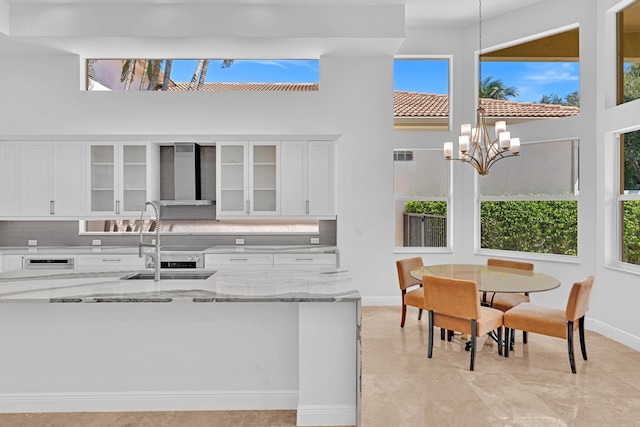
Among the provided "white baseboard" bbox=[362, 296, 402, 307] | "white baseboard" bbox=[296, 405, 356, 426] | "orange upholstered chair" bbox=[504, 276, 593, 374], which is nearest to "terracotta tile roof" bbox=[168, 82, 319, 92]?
"white baseboard" bbox=[362, 296, 402, 307]

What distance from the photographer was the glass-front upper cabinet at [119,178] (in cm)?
518

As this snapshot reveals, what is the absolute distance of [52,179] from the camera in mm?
5141

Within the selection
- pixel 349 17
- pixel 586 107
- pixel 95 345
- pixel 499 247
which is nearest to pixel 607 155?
pixel 586 107

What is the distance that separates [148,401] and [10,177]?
3.90 metres

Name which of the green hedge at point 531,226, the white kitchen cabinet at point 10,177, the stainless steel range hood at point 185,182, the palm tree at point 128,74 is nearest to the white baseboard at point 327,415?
the stainless steel range hood at point 185,182

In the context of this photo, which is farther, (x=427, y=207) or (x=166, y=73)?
(x=427, y=207)

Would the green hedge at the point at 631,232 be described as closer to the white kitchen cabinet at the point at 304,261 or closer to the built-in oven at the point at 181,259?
the white kitchen cabinet at the point at 304,261

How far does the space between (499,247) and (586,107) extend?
193 cm

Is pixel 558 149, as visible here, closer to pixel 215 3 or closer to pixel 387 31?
pixel 387 31

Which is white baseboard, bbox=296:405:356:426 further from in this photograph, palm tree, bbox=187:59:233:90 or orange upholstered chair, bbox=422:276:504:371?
palm tree, bbox=187:59:233:90

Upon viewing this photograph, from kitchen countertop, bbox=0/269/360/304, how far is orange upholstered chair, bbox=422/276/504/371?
0.94 m

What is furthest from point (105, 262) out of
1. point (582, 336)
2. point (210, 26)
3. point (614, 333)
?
point (614, 333)

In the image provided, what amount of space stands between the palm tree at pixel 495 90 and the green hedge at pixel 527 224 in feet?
4.58

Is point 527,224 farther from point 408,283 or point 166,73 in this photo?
point 166,73
